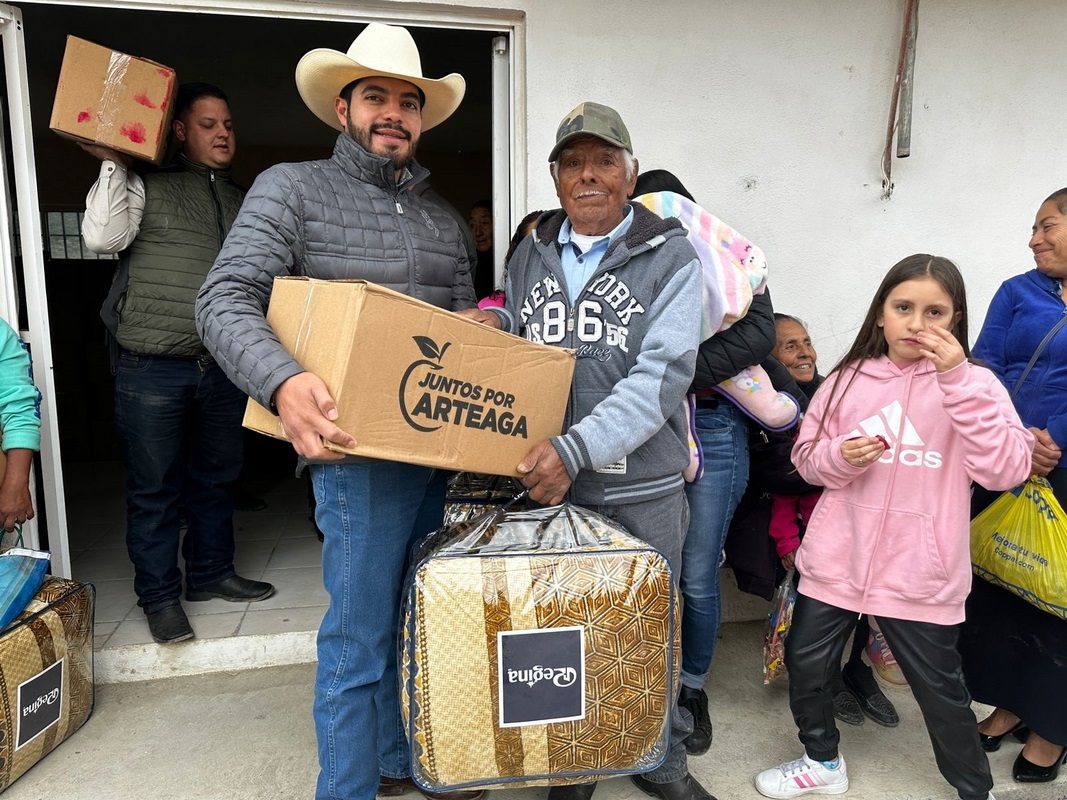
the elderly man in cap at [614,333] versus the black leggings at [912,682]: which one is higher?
the elderly man in cap at [614,333]

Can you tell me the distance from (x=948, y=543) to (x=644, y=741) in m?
1.00

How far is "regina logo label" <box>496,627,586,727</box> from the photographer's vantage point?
1.70 meters

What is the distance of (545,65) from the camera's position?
9.26 feet

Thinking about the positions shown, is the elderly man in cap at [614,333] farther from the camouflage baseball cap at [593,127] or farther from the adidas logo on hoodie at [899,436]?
the adidas logo on hoodie at [899,436]

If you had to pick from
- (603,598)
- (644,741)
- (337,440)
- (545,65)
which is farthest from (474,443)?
(545,65)

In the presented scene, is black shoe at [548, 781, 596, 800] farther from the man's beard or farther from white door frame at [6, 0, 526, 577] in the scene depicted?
white door frame at [6, 0, 526, 577]

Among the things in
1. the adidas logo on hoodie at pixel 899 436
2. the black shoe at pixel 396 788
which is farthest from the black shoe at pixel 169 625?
the adidas logo on hoodie at pixel 899 436

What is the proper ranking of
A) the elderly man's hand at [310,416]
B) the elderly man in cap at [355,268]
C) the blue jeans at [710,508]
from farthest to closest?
the blue jeans at [710,508] < the elderly man in cap at [355,268] < the elderly man's hand at [310,416]

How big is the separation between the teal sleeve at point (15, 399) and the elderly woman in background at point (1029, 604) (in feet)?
10.7

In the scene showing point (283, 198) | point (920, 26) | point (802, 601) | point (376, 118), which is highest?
point (920, 26)

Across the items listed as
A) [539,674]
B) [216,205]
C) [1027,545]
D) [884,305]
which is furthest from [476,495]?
[216,205]

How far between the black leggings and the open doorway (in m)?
1.99

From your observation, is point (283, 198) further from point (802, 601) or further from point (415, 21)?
point (802, 601)

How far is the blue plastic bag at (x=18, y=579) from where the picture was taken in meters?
2.12
